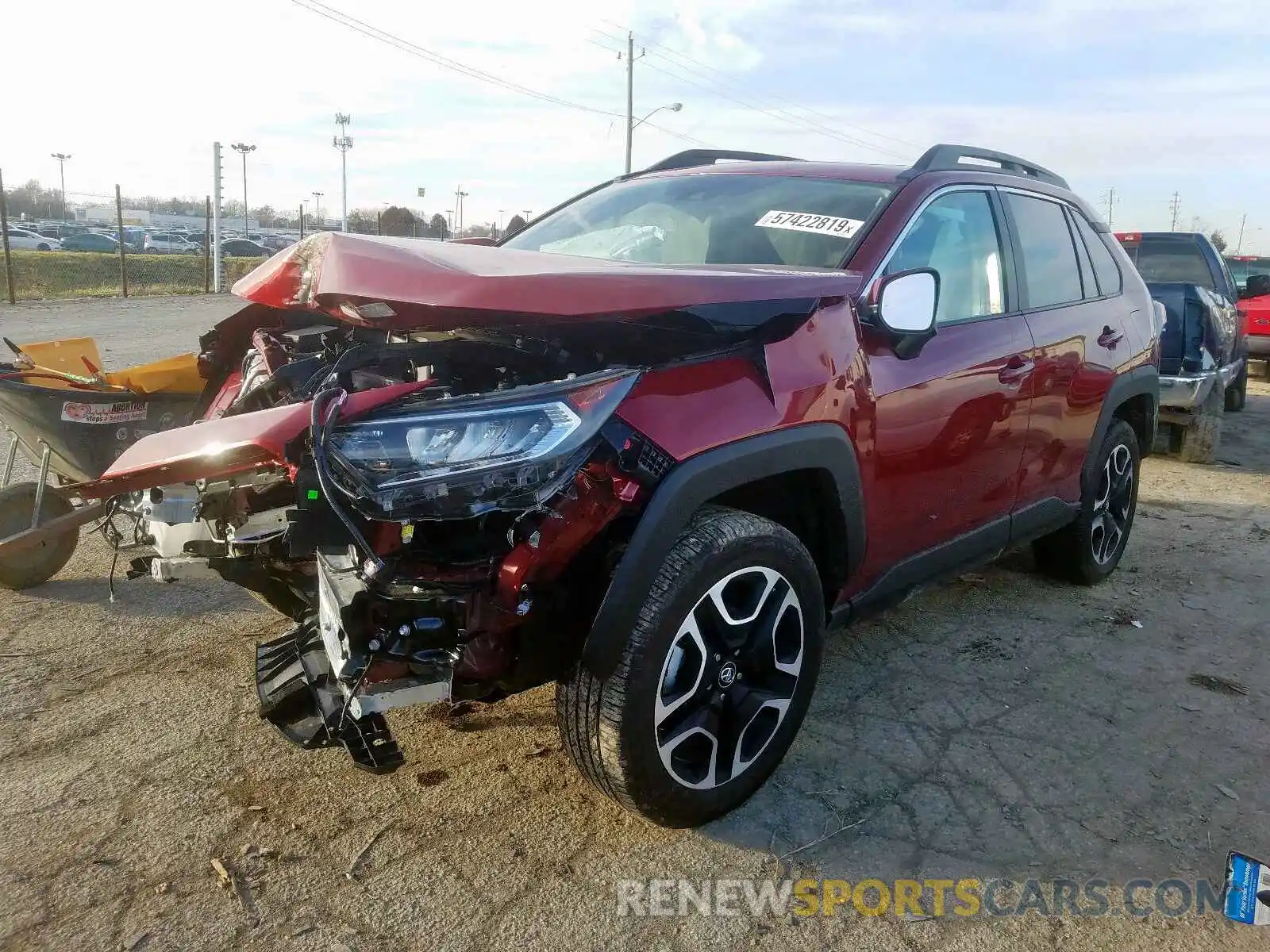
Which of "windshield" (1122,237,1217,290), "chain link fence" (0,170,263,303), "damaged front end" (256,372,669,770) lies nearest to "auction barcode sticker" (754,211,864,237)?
"damaged front end" (256,372,669,770)

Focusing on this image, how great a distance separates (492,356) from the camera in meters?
2.53

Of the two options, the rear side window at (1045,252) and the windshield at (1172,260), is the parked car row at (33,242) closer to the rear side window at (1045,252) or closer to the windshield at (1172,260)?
the windshield at (1172,260)

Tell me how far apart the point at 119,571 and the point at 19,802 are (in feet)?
6.23

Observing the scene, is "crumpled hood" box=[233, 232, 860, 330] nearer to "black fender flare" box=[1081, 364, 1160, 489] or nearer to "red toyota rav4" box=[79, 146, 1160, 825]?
"red toyota rav4" box=[79, 146, 1160, 825]

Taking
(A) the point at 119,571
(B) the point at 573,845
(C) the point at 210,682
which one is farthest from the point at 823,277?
(A) the point at 119,571

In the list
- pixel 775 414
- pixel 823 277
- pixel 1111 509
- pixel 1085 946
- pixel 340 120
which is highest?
pixel 340 120

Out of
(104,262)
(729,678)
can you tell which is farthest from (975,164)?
(104,262)

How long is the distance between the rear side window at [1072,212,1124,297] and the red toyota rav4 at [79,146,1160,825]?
1144 millimetres

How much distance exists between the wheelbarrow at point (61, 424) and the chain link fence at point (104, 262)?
1302cm

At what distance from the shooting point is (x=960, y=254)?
11.0 feet

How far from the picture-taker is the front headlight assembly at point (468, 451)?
1.99 m

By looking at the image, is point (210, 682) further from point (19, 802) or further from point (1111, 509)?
point (1111, 509)

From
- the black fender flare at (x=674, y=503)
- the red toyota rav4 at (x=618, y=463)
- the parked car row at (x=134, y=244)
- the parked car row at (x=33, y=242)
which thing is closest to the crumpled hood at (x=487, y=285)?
the red toyota rav4 at (x=618, y=463)

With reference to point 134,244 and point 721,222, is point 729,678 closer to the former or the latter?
point 721,222
